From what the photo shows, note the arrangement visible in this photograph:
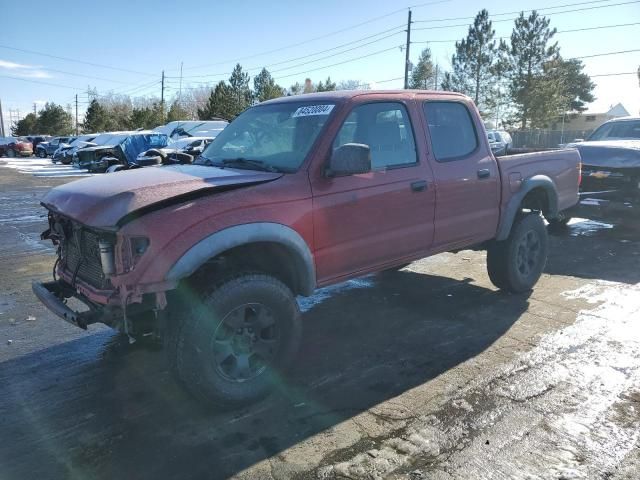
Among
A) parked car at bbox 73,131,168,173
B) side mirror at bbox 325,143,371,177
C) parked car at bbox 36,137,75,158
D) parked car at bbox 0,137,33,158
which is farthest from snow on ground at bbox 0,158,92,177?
side mirror at bbox 325,143,371,177

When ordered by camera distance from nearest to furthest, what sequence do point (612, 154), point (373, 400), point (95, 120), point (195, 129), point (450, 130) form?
1. point (373, 400)
2. point (450, 130)
3. point (612, 154)
4. point (195, 129)
5. point (95, 120)

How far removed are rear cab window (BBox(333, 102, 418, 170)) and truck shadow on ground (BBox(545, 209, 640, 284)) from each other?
3.41 metres

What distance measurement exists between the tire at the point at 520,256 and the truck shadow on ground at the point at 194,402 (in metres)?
0.38

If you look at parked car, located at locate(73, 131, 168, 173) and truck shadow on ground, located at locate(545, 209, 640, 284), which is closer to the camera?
truck shadow on ground, located at locate(545, 209, 640, 284)

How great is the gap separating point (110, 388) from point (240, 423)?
1.08m

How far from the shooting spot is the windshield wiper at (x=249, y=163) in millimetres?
3756

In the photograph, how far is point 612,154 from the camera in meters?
8.78

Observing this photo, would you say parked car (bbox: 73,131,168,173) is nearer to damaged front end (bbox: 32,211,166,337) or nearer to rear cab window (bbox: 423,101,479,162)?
rear cab window (bbox: 423,101,479,162)

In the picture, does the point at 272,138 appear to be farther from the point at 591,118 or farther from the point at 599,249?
the point at 591,118

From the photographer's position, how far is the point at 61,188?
3.68m

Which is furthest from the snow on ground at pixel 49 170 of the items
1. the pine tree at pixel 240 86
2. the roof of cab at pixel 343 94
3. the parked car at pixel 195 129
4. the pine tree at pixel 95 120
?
the pine tree at pixel 95 120

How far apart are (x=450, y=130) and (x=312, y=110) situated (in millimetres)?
1494

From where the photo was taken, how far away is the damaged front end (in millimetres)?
2947

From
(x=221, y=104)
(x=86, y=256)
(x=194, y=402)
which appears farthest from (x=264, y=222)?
(x=221, y=104)
